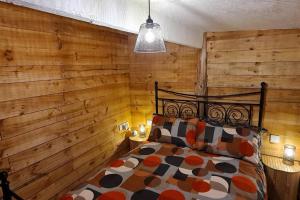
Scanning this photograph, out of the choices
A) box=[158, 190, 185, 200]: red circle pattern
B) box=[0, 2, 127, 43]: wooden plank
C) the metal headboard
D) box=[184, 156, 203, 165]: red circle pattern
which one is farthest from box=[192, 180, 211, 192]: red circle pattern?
box=[0, 2, 127, 43]: wooden plank

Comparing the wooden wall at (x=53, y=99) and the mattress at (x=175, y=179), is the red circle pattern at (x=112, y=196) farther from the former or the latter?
the wooden wall at (x=53, y=99)

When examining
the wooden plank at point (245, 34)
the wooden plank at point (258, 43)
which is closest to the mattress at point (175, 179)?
the wooden plank at point (258, 43)

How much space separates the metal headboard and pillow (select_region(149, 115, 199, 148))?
0.26 m

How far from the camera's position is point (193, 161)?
6.67 ft

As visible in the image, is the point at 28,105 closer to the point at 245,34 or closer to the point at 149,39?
the point at 149,39

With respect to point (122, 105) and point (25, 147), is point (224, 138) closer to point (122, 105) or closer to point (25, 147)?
point (122, 105)

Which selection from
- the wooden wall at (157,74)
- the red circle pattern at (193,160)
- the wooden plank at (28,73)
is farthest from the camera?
the wooden wall at (157,74)

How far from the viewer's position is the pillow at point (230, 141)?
2049 mm

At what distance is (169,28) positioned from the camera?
1895 mm

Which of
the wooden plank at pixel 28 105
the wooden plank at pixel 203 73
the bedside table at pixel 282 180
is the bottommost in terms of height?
the bedside table at pixel 282 180

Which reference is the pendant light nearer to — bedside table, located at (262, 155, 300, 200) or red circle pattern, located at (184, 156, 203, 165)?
red circle pattern, located at (184, 156, 203, 165)

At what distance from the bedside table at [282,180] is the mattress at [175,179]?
1.06 feet

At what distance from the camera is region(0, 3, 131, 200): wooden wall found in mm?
1748

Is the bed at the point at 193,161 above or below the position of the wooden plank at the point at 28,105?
below
